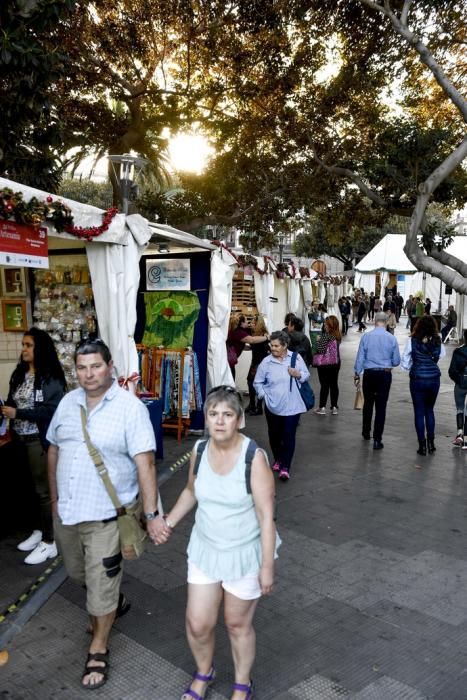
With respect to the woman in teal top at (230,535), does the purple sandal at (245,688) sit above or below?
below

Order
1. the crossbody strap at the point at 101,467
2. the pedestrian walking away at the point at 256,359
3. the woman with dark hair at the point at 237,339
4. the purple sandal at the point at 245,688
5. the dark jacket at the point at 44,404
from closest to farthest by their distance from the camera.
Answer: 1. the purple sandal at the point at 245,688
2. the crossbody strap at the point at 101,467
3. the dark jacket at the point at 44,404
4. the woman with dark hair at the point at 237,339
5. the pedestrian walking away at the point at 256,359

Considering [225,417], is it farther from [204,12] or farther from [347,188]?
[347,188]

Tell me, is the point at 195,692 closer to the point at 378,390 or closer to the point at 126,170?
the point at 378,390

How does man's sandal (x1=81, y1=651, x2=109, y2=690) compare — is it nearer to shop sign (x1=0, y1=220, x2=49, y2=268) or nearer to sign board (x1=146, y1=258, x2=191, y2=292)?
shop sign (x1=0, y1=220, x2=49, y2=268)

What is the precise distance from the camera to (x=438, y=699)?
3.06 m

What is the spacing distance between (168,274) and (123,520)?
19.8ft

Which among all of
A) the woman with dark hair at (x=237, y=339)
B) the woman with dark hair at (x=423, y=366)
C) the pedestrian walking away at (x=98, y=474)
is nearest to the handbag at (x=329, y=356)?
the woman with dark hair at (x=237, y=339)

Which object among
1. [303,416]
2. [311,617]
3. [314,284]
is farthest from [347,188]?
[311,617]

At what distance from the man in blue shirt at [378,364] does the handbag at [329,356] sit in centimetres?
160

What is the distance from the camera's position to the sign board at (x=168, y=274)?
869cm

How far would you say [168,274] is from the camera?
28.9 ft

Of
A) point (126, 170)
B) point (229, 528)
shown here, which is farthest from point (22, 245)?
point (229, 528)

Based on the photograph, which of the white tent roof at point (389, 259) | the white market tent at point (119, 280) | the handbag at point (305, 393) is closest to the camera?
the white market tent at point (119, 280)

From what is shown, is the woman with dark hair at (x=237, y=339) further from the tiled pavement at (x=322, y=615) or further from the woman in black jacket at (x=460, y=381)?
the tiled pavement at (x=322, y=615)
